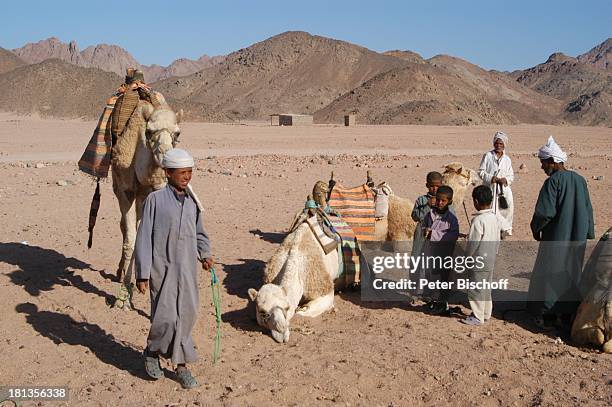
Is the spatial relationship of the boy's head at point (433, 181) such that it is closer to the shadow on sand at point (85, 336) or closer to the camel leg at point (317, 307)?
the camel leg at point (317, 307)

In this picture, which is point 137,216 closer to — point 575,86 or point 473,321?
point 473,321

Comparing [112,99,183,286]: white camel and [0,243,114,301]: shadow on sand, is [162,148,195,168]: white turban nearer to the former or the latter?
[112,99,183,286]: white camel

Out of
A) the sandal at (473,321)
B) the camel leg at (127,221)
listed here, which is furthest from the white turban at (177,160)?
the sandal at (473,321)

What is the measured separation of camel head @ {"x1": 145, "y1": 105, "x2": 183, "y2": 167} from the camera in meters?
5.89

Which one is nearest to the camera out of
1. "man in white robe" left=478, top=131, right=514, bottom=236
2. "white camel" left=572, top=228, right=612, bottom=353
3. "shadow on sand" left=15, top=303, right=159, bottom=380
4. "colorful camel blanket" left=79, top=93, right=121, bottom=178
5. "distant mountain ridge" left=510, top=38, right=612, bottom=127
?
"shadow on sand" left=15, top=303, right=159, bottom=380

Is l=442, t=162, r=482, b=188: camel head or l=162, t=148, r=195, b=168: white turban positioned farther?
l=442, t=162, r=482, b=188: camel head

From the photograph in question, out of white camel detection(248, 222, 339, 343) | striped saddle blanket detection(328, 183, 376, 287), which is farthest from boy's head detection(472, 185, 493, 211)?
striped saddle blanket detection(328, 183, 376, 287)

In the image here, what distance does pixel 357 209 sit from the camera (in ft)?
26.7

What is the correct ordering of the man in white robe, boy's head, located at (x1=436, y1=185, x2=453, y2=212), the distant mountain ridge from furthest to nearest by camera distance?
the distant mountain ridge < the man in white robe < boy's head, located at (x1=436, y1=185, x2=453, y2=212)

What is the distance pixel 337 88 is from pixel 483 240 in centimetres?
8859

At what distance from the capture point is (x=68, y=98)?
211ft

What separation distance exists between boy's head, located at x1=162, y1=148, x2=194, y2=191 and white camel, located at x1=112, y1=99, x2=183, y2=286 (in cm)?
127

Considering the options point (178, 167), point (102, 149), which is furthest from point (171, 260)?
point (102, 149)

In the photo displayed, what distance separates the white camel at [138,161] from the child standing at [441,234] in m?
2.64
